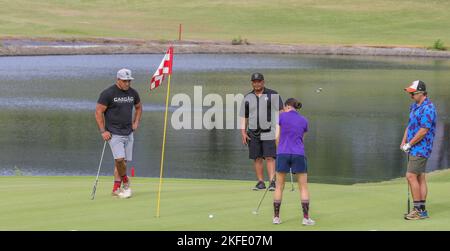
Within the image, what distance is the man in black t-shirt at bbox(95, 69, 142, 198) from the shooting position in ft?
51.9

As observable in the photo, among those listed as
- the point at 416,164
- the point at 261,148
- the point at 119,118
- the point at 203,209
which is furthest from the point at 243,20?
the point at 416,164

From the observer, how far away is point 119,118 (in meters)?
16.0

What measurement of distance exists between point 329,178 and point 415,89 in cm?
1404

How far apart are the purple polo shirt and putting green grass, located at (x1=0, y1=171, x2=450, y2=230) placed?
104 centimetres

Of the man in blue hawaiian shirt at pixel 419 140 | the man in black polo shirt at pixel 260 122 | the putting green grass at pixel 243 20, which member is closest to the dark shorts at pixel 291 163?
the man in blue hawaiian shirt at pixel 419 140

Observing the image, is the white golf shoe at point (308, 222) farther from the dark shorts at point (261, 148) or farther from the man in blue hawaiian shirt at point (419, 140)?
the dark shorts at point (261, 148)

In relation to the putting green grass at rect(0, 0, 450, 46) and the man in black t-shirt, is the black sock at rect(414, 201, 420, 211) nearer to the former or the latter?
the man in black t-shirt

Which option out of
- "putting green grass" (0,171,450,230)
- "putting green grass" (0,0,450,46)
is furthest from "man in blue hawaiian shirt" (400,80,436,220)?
"putting green grass" (0,0,450,46)

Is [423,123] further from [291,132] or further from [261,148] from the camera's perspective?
[261,148]

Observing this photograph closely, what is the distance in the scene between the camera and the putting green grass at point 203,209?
13500 millimetres

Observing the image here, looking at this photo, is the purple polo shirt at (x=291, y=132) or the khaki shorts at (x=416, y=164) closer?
the purple polo shirt at (x=291, y=132)

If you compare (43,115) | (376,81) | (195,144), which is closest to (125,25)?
(376,81)

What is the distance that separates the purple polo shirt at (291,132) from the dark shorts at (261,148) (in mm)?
3761

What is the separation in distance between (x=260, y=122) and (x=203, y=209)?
9.35ft
